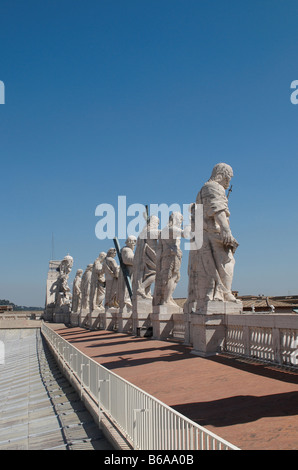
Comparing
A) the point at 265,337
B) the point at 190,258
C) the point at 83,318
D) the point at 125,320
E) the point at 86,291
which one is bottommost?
the point at 83,318

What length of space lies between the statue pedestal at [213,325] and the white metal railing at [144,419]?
361 centimetres

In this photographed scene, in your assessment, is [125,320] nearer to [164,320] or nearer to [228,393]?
[164,320]

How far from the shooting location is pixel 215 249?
10.3 meters

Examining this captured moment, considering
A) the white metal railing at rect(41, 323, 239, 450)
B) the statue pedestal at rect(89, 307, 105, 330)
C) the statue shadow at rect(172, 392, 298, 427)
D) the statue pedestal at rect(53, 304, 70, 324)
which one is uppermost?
the white metal railing at rect(41, 323, 239, 450)

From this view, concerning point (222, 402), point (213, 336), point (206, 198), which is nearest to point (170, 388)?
point (222, 402)

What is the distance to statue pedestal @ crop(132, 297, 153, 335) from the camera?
57.0ft

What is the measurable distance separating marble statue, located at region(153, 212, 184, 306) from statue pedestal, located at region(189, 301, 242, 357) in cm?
446

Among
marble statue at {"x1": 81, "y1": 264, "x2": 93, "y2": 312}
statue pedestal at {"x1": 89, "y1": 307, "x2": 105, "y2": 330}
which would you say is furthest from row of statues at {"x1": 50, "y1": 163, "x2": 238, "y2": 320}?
marble statue at {"x1": 81, "y1": 264, "x2": 93, "y2": 312}

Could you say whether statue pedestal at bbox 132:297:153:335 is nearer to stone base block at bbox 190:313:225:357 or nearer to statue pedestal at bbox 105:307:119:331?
statue pedestal at bbox 105:307:119:331

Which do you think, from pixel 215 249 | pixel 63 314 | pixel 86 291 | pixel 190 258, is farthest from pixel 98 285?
pixel 215 249

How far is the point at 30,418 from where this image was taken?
6984 millimetres

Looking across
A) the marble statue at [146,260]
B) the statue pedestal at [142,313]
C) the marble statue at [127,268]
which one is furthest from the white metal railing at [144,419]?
the marble statue at [127,268]

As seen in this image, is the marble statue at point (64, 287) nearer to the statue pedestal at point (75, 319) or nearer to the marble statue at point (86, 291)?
the statue pedestal at point (75, 319)

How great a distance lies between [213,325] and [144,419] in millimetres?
6046
